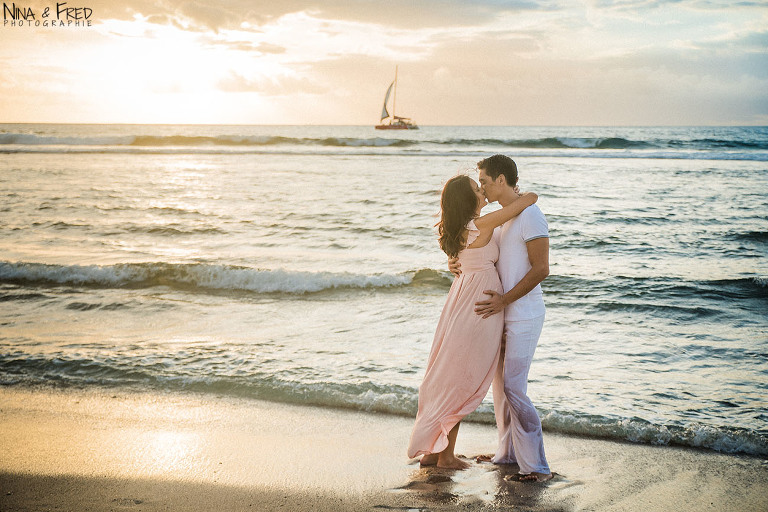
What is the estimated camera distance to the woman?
3471mm

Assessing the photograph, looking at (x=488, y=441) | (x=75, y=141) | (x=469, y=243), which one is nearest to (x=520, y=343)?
(x=469, y=243)

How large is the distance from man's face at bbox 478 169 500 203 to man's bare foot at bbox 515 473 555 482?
1.56 metres

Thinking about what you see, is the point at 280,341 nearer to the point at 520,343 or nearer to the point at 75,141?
the point at 520,343

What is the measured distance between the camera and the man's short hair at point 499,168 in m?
3.46

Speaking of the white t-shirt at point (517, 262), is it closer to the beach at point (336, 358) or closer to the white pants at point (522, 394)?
the white pants at point (522, 394)

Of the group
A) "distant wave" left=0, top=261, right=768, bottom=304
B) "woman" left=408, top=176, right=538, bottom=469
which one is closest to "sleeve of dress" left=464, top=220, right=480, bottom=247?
"woman" left=408, top=176, right=538, bottom=469

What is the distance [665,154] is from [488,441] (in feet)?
105

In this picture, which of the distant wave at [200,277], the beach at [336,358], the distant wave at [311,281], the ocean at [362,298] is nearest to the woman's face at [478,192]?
the beach at [336,358]

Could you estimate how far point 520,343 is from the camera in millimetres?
3510

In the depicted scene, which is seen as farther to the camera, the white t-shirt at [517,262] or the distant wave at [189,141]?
the distant wave at [189,141]

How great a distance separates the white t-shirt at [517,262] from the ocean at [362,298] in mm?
982

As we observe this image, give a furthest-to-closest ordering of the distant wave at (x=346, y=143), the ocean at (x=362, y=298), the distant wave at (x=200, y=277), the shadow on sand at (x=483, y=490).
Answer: the distant wave at (x=346, y=143)
the distant wave at (x=200, y=277)
the ocean at (x=362, y=298)
the shadow on sand at (x=483, y=490)

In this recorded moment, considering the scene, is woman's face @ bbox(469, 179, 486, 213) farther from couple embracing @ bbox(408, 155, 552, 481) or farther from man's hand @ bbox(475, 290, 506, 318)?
man's hand @ bbox(475, 290, 506, 318)

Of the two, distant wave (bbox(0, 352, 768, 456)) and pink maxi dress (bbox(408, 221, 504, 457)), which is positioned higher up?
pink maxi dress (bbox(408, 221, 504, 457))
